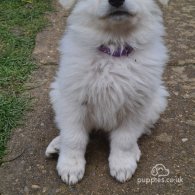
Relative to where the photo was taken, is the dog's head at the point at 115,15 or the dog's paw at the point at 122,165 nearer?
the dog's head at the point at 115,15

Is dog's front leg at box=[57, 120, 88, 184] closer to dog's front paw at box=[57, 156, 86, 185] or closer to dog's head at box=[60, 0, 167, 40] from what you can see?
Result: dog's front paw at box=[57, 156, 86, 185]

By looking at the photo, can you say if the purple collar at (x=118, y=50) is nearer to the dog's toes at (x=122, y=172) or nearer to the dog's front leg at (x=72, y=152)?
the dog's front leg at (x=72, y=152)

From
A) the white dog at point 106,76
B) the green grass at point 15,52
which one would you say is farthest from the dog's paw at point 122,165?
the green grass at point 15,52

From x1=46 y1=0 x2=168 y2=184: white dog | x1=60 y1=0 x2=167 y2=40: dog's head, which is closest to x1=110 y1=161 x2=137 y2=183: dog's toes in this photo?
x1=46 y1=0 x2=168 y2=184: white dog

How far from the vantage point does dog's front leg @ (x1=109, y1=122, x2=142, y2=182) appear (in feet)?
9.50

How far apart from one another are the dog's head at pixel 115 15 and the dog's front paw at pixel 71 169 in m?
0.84

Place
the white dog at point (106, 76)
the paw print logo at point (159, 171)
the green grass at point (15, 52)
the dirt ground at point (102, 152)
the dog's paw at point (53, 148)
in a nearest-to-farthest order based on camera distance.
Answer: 1. the white dog at point (106, 76)
2. the dirt ground at point (102, 152)
3. the paw print logo at point (159, 171)
4. the dog's paw at point (53, 148)
5. the green grass at point (15, 52)

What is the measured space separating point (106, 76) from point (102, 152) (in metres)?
0.64

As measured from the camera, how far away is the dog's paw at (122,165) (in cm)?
289

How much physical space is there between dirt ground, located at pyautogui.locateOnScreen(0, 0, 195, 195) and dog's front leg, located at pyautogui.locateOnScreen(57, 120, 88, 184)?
6cm

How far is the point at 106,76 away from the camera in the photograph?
9.04 feet

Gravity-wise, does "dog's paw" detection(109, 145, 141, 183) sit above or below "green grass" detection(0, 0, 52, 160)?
above

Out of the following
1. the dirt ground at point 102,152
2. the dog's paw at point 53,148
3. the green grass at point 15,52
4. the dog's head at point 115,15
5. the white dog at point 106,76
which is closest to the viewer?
the dog's head at point 115,15

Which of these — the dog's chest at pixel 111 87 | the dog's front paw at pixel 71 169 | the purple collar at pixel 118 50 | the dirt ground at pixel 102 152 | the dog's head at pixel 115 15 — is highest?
the dog's head at pixel 115 15
